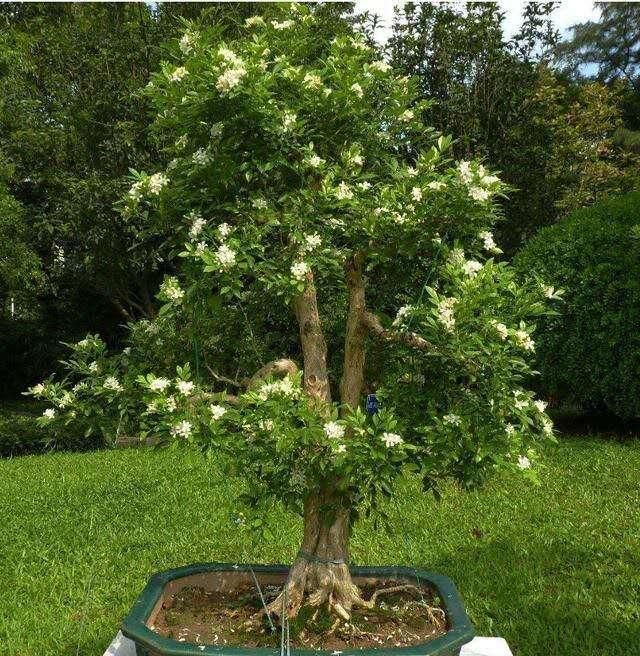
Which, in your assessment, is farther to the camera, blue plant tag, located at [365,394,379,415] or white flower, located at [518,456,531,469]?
blue plant tag, located at [365,394,379,415]

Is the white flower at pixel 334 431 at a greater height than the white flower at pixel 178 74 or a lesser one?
lesser

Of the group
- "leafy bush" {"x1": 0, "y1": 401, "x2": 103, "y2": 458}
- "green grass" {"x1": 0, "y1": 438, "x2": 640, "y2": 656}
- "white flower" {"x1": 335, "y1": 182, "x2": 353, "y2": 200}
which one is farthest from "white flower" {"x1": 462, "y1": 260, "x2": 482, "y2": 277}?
"leafy bush" {"x1": 0, "y1": 401, "x2": 103, "y2": 458}

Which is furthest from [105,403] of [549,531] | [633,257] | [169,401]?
[633,257]

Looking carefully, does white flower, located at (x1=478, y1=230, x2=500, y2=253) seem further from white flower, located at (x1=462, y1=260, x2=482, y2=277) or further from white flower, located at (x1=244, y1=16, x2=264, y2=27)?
white flower, located at (x1=244, y1=16, x2=264, y2=27)

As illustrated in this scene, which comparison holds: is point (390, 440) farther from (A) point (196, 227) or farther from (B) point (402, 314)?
(A) point (196, 227)

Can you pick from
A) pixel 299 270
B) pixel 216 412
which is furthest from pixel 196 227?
pixel 216 412

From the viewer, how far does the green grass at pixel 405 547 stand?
382 cm

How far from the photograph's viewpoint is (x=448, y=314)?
85.6 inches

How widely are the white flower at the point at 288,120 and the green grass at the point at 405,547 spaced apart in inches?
57.6

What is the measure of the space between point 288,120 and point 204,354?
40.7 inches

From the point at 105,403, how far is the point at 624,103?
17671 mm

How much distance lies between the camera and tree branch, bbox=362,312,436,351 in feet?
7.97

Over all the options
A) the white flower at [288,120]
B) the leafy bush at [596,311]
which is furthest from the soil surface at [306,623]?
the leafy bush at [596,311]

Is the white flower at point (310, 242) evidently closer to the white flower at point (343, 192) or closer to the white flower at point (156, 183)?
the white flower at point (343, 192)
